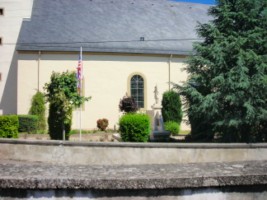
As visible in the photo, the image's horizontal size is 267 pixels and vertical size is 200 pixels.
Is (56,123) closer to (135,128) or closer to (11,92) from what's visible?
(135,128)

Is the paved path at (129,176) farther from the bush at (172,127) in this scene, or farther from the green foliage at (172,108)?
the green foliage at (172,108)

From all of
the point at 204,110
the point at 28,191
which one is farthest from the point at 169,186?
the point at 204,110

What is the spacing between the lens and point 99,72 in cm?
2589

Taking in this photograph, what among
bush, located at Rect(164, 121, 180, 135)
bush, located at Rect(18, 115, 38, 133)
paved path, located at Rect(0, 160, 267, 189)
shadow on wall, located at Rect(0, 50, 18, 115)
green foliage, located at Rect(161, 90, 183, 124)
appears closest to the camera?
paved path, located at Rect(0, 160, 267, 189)

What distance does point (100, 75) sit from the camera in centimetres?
2594

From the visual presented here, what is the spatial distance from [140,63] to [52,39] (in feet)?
20.5

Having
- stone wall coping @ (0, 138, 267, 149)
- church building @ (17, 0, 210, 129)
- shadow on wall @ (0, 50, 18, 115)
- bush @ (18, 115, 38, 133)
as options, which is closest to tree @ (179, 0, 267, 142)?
stone wall coping @ (0, 138, 267, 149)

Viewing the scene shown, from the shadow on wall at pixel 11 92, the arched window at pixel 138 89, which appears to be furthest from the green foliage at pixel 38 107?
the arched window at pixel 138 89

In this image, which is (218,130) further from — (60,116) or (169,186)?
(169,186)

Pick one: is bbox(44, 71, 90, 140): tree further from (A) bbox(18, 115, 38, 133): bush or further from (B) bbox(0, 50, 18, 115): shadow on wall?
(B) bbox(0, 50, 18, 115): shadow on wall

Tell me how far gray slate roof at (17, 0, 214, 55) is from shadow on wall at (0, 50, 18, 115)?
1993mm

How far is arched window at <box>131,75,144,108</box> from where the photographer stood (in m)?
26.7

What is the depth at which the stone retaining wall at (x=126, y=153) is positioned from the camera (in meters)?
11.5

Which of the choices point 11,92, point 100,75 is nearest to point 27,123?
point 11,92
